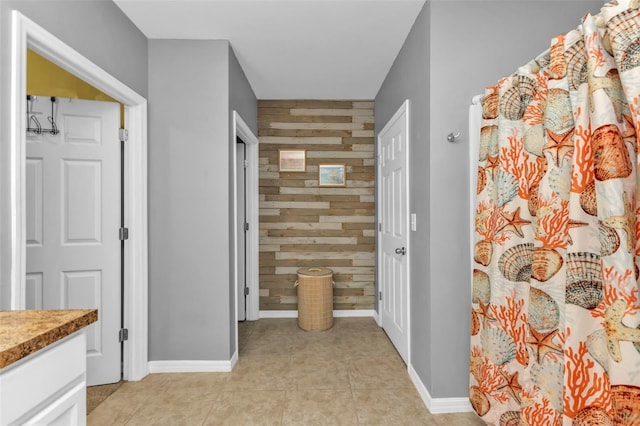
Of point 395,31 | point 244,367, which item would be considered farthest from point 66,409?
point 395,31

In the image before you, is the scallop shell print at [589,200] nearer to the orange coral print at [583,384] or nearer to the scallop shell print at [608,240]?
the scallop shell print at [608,240]

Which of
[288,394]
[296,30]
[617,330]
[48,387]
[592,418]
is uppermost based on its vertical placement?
[296,30]

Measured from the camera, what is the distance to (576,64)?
1.21 metres

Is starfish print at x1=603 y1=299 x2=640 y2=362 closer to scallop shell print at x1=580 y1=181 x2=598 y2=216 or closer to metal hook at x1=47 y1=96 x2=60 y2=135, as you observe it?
scallop shell print at x1=580 y1=181 x2=598 y2=216

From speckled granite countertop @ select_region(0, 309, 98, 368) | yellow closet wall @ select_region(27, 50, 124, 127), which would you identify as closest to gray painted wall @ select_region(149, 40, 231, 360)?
yellow closet wall @ select_region(27, 50, 124, 127)

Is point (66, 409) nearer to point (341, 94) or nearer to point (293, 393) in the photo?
point (293, 393)

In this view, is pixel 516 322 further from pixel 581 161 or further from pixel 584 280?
pixel 581 161

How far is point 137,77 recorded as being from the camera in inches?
94.2

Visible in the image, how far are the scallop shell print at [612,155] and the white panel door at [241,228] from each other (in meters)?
Result: 3.09

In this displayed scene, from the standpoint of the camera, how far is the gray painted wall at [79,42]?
1359 mm

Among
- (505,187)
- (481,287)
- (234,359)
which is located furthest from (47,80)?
(481,287)

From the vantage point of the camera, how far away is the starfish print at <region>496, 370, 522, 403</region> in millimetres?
1547

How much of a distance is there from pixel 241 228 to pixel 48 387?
9.19 feet

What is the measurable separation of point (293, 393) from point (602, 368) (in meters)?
1.74
